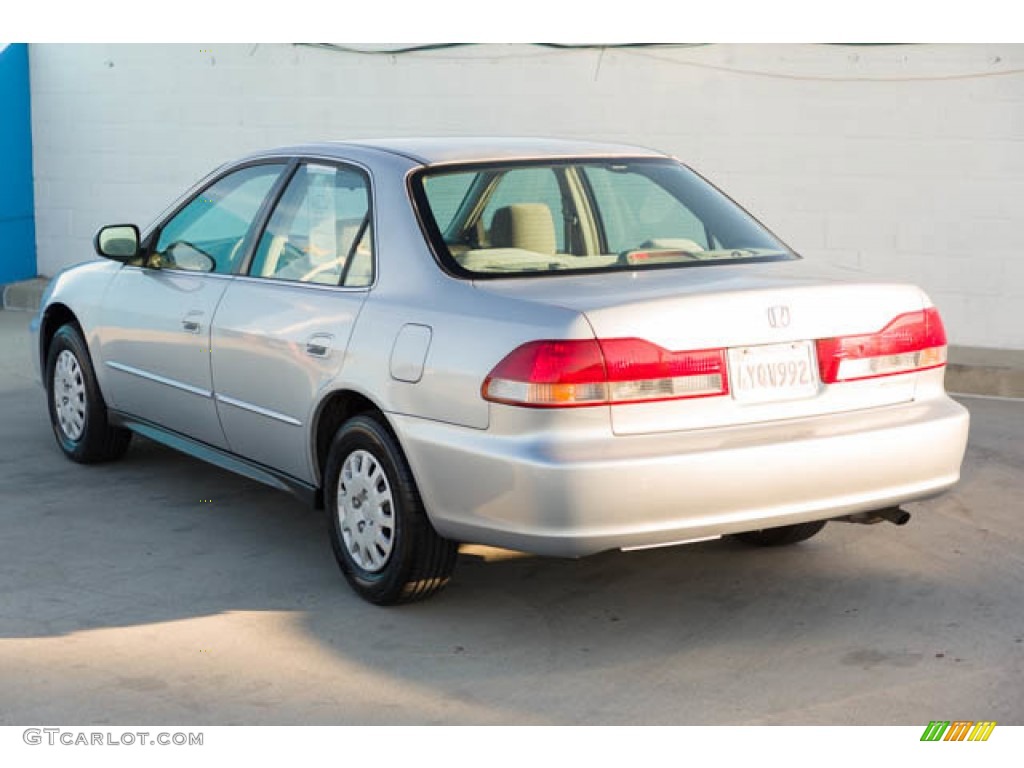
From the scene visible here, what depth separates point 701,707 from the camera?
14.4 ft

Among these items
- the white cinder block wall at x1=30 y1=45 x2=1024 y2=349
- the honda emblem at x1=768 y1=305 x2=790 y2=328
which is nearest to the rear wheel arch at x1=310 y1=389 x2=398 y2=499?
the honda emblem at x1=768 y1=305 x2=790 y2=328

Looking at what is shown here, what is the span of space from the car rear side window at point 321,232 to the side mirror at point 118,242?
3.33ft

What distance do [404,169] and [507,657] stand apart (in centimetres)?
175

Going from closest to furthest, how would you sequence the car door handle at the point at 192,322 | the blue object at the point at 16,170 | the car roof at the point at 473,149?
the car roof at the point at 473,149 → the car door handle at the point at 192,322 → the blue object at the point at 16,170

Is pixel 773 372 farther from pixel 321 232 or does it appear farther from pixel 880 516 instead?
pixel 321 232

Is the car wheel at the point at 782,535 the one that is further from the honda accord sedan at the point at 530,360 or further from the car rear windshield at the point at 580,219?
the car rear windshield at the point at 580,219

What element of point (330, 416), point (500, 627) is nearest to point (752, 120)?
point (330, 416)

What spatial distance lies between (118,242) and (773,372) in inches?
128

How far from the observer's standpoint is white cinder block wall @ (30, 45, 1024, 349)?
10406mm

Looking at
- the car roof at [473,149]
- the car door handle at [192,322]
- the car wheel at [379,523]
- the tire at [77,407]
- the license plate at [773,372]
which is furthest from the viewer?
the tire at [77,407]

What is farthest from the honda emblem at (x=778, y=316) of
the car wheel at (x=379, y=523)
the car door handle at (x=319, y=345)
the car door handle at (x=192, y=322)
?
the car door handle at (x=192, y=322)

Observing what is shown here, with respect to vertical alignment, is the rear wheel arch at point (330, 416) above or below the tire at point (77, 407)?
above

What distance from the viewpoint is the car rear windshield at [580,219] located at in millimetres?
5293
